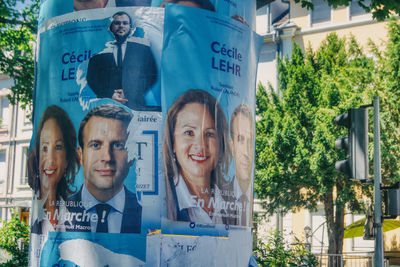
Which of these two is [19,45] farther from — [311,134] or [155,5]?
[155,5]

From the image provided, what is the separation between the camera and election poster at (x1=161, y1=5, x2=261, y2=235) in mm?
4340

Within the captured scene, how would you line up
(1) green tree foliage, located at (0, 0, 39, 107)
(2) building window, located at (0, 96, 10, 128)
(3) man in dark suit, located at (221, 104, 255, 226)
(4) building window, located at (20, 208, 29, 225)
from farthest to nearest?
(2) building window, located at (0, 96, 10, 128), (4) building window, located at (20, 208, 29, 225), (1) green tree foliage, located at (0, 0, 39, 107), (3) man in dark suit, located at (221, 104, 255, 226)

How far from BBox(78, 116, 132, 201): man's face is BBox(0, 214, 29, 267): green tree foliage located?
759 cm

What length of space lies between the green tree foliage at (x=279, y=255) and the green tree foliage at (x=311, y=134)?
9742mm

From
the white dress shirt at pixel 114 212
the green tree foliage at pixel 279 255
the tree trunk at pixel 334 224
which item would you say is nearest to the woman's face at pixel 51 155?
the white dress shirt at pixel 114 212

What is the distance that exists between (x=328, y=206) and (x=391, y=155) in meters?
3.29

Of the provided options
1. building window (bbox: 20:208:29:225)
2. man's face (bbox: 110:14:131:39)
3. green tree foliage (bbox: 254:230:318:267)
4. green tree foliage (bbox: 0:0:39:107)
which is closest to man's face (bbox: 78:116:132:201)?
man's face (bbox: 110:14:131:39)

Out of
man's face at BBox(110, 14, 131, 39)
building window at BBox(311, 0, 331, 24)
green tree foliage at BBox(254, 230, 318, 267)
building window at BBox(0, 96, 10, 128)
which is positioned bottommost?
green tree foliage at BBox(254, 230, 318, 267)

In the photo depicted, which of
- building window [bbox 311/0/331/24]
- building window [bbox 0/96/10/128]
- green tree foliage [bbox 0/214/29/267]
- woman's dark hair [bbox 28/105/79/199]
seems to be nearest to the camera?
woman's dark hair [bbox 28/105/79/199]

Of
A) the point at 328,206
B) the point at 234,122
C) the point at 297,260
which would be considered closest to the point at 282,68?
the point at 328,206

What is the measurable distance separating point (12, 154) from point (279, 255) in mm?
29424

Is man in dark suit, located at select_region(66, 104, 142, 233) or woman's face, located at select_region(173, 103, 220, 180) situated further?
woman's face, located at select_region(173, 103, 220, 180)

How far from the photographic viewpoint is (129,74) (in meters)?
4.36

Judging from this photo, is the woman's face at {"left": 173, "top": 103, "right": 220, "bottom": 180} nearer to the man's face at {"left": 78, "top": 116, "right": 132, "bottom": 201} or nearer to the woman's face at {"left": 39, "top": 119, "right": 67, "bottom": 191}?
the man's face at {"left": 78, "top": 116, "right": 132, "bottom": 201}
